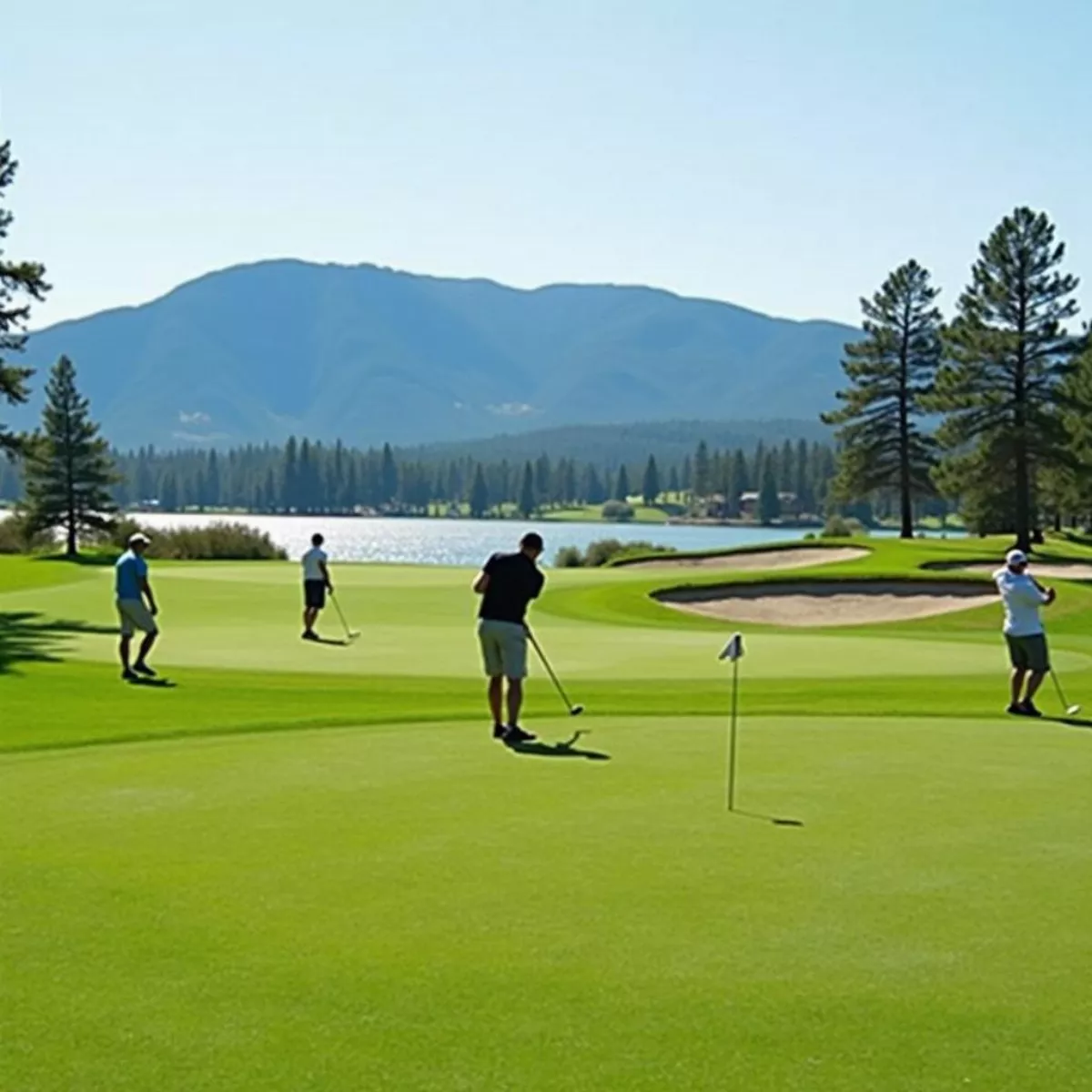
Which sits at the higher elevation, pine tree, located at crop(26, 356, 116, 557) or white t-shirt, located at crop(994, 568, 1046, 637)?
pine tree, located at crop(26, 356, 116, 557)

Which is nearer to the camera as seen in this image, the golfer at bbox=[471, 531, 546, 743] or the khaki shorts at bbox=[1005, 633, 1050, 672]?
the golfer at bbox=[471, 531, 546, 743]

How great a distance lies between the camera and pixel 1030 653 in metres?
17.5

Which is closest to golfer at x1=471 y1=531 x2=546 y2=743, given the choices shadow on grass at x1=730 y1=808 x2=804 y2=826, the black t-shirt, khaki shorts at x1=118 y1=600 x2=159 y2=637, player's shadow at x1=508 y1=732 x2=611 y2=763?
the black t-shirt

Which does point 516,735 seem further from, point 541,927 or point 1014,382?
point 1014,382

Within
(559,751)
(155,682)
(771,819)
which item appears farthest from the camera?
(155,682)

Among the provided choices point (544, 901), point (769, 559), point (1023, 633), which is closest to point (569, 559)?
point (769, 559)

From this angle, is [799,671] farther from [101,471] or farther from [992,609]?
[101,471]

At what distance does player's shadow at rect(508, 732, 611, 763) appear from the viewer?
12.8 m

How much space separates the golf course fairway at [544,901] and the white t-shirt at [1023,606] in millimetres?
1723

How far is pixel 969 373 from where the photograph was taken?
56.7m

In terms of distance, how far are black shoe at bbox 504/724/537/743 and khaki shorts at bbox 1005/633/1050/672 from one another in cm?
678

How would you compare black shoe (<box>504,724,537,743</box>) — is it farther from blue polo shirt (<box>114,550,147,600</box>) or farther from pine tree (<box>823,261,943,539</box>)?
pine tree (<box>823,261,943,539</box>)

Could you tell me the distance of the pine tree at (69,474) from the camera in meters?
71.9

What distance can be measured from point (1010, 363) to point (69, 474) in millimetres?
45415
